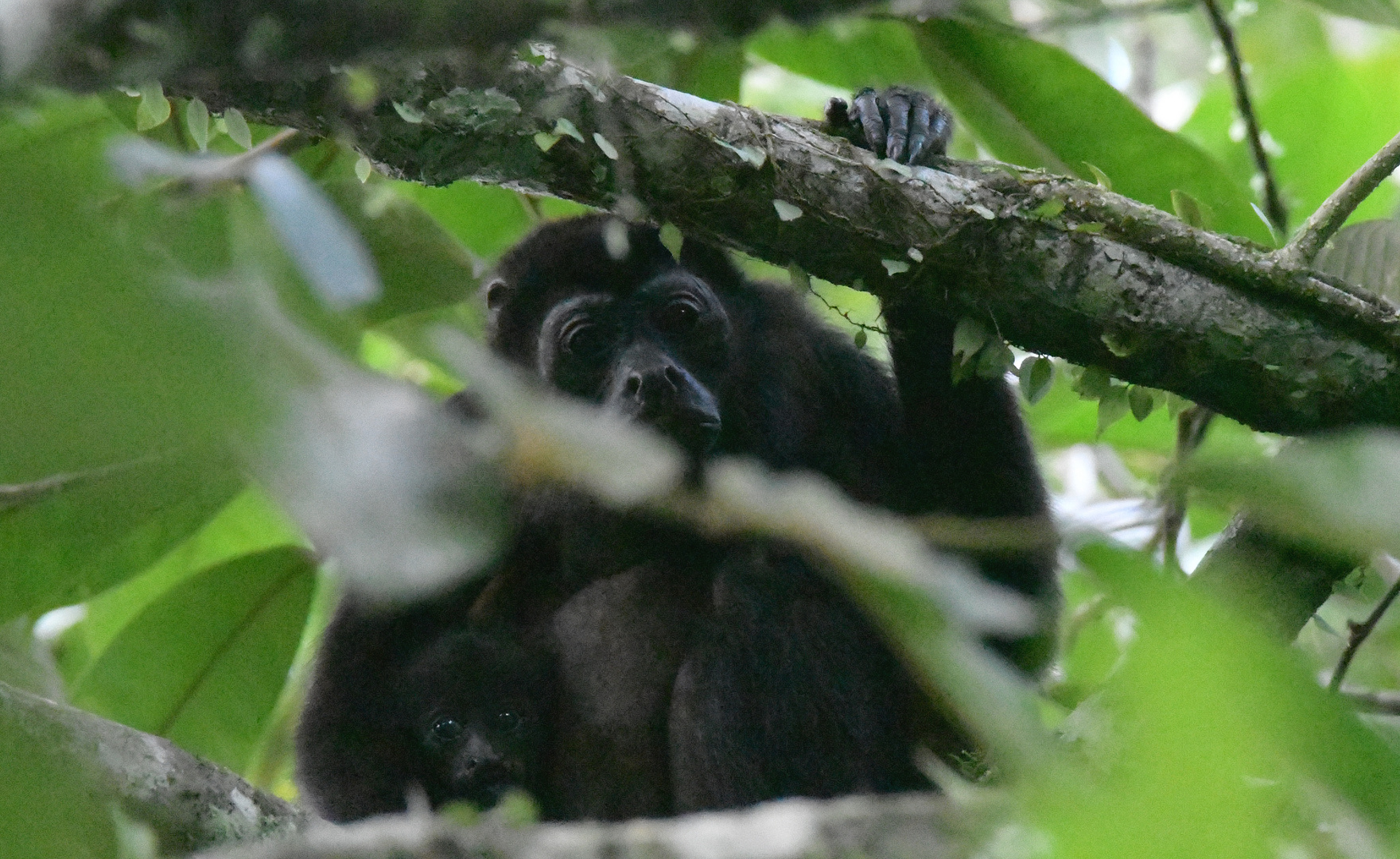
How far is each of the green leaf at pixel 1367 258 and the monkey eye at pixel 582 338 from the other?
1685mm

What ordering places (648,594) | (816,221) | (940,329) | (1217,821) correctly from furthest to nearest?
(648,594)
(940,329)
(816,221)
(1217,821)

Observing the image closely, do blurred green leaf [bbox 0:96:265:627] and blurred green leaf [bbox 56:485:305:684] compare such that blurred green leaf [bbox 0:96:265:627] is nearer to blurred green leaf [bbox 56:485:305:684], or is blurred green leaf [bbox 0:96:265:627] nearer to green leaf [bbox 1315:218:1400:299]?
green leaf [bbox 1315:218:1400:299]

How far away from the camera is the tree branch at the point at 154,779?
75.1 inches

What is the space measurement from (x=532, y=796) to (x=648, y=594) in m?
0.56

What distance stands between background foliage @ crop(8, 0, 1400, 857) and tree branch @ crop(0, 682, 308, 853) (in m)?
0.21

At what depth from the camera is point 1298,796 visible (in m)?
0.96

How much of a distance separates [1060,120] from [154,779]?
2.56 meters

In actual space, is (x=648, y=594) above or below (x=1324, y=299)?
below

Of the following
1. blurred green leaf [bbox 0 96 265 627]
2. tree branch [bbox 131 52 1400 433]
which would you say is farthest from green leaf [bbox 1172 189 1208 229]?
blurred green leaf [bbox 0 96 265 627]

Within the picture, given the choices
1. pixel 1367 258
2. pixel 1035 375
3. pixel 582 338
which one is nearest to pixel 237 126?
pixel 582 338

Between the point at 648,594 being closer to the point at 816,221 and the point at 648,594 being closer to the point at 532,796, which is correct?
the point at 532,796

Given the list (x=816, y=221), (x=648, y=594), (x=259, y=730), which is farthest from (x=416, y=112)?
(x=259, y=730)

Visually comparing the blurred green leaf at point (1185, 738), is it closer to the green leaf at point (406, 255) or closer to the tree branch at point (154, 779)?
the tree branch at point (154, 779)

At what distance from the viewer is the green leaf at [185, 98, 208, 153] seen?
7.75 feet
